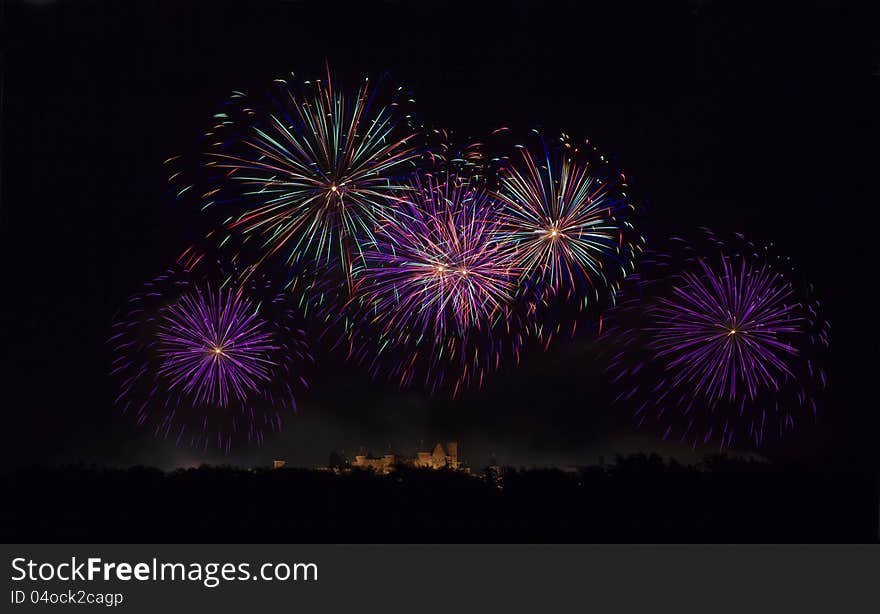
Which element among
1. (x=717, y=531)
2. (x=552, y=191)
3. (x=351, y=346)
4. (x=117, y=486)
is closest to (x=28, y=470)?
(x=117, y=486)

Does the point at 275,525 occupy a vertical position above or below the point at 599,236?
Result: below

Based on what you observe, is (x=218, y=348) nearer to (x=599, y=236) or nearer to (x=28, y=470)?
(x=28, y=470)

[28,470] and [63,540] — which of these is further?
[28,470]

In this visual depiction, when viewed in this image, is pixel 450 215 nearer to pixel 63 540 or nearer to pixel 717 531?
pixel 717 531
